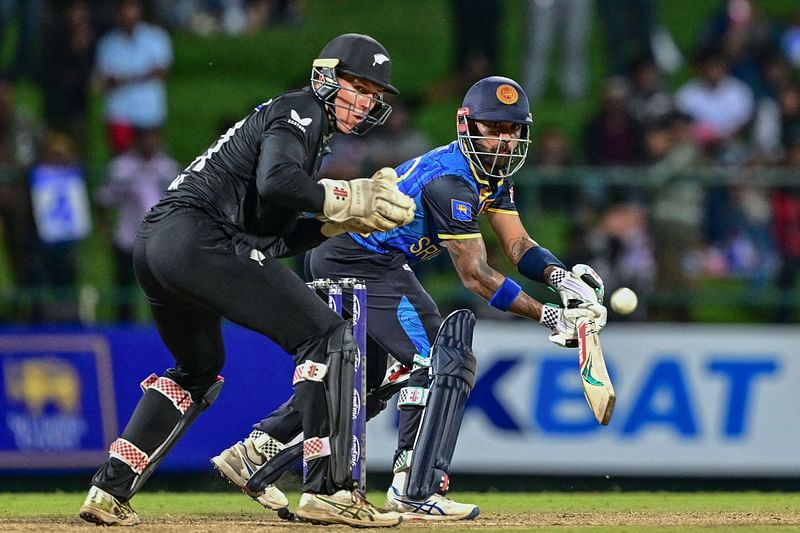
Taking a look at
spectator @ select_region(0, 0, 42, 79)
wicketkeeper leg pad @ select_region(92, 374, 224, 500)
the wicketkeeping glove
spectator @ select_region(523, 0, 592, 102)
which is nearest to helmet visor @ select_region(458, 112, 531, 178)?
the wicketkeeping glove

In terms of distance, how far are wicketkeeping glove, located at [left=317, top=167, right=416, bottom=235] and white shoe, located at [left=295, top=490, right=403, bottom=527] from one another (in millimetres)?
1275

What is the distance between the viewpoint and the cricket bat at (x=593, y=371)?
718 cm

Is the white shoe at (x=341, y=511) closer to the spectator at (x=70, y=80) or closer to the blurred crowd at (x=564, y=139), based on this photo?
the blurred crowd at (x=564, y=139)

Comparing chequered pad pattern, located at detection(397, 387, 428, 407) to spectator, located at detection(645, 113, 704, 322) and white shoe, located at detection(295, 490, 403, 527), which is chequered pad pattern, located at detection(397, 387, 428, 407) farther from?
spectator, located at detection(645, 113, 704, 322)

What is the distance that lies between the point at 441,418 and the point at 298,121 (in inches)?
72.8

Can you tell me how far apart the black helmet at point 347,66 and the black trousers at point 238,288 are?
2.70ft

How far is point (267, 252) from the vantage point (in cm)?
684

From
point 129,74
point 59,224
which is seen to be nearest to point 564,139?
point 129,74

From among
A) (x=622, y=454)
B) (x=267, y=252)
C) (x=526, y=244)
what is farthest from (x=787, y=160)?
(x=267, y=252)

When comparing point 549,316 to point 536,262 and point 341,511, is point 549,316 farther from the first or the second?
point 341,511

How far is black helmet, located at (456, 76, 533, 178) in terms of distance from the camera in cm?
784

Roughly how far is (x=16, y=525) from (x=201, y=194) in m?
1.95

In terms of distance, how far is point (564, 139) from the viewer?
13969mm

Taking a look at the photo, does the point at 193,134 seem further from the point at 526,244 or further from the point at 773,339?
the point at 526,244
